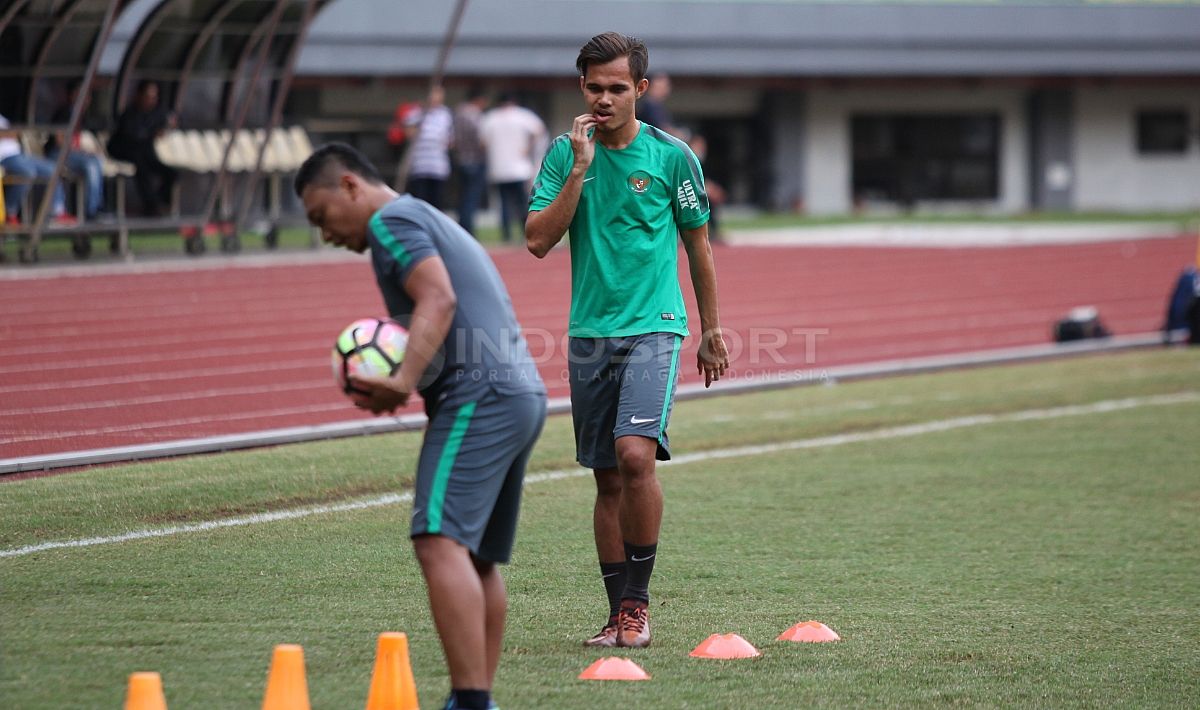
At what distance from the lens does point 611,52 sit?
538 cm

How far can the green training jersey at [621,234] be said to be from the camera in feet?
17.9

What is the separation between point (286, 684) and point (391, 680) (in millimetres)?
291

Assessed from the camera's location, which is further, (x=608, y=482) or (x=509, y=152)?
(x=509, y=152)

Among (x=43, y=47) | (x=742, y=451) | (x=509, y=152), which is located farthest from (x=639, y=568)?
(x=509, y=152)

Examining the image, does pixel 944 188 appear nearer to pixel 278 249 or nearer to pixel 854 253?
pixel 854 253

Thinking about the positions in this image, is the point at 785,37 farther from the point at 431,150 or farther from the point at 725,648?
the point at 725,648

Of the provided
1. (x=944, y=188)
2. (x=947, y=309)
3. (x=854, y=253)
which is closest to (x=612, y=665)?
(x=947, y=309)

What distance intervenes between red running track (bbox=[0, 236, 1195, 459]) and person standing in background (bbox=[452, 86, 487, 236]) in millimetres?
970

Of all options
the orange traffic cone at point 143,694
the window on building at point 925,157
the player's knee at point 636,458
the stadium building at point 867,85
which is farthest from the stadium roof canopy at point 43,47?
the window on building at point 925,157

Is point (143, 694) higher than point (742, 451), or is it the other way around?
point (143, 694)

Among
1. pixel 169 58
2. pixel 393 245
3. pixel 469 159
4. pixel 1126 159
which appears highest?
pixel 169 58

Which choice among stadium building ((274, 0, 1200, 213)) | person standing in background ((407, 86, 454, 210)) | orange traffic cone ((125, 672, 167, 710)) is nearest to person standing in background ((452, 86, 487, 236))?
person standing in background ((407, 86, 454, 210))

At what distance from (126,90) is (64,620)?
45.4 ft

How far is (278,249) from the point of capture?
19688 mm
